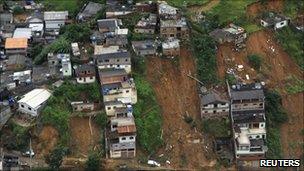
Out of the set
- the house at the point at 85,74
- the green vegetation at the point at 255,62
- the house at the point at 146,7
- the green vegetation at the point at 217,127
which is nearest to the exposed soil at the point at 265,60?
the green vegetation at the point at 255,62

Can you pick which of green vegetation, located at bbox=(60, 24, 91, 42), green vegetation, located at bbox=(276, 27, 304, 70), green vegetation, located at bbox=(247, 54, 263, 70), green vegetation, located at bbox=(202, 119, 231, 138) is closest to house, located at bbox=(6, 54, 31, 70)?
Answer: green vegetation, located at bbox=(60, 24, 91, 42)

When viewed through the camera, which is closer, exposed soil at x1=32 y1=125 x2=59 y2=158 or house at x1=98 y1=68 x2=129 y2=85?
exposed soil at x1=32 y1=125 x2=59 y2=158

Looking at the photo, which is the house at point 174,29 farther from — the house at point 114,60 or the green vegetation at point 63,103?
the green vegetation at point 63,103

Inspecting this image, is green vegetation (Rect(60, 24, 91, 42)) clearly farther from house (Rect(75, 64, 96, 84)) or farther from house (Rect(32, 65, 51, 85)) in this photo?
house (Rect(75, 64, 96, 84))

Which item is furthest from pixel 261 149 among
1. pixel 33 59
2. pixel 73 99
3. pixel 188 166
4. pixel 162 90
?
pixel 33 59

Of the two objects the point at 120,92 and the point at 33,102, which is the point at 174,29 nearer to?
the point at 120,92
